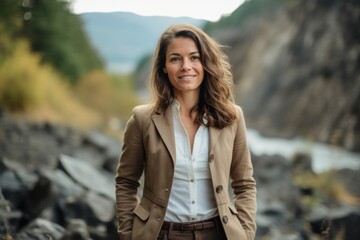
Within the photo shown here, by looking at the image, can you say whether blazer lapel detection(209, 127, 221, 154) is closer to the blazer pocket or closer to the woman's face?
the woman's face

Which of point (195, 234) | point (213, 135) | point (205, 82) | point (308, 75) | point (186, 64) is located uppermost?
point (186, 64)

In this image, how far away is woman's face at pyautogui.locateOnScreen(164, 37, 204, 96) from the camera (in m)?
2.57

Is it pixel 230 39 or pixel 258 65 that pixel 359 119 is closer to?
pixel 258 65

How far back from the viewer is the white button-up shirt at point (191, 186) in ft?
8.18

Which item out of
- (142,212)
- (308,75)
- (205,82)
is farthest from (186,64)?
(308,75)

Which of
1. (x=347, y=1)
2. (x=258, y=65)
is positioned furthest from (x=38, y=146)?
(x=258, y=65)

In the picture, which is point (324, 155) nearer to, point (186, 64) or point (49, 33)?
point (49, 33)

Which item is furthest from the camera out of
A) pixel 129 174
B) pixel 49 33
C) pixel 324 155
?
pixel 49 33

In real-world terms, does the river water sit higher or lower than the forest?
lower

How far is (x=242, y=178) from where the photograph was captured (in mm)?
2707

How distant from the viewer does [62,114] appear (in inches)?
877

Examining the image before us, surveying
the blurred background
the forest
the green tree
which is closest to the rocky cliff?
the blurred background

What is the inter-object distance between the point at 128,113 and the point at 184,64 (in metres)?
30.8

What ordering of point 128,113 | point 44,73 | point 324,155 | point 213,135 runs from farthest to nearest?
1. point 128,113
2. point 324,155
3. point 44,73
4. point 213,135
